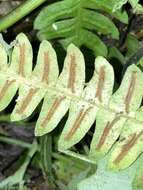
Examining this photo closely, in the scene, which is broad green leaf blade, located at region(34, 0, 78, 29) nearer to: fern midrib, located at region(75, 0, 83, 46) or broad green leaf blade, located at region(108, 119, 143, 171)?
fern midrib, located at region(75, 0, 83, 46)

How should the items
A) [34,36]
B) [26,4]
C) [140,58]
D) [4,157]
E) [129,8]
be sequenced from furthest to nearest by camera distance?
[4,157]
[34,36]
[129,8]
[26,4]
[140,58]

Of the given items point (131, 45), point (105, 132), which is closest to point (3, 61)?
point (105, 132)

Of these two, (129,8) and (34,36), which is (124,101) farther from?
(34,36)

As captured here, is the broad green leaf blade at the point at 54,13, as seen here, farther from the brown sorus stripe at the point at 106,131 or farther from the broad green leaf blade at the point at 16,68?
the brown sorus stripe at the point at 106,131

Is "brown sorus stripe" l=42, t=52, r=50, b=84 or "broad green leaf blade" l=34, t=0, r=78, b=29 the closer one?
"brown sorus stripe" l=42, t=52, r=50, b=84

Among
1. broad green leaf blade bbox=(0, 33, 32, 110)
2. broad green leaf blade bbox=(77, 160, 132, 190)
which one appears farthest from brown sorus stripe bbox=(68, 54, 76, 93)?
broad green leaf blade bbox=(77, 160, 132, 190)

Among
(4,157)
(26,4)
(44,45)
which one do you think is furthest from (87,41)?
(4,157)

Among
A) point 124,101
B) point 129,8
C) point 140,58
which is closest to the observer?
point 124,101
